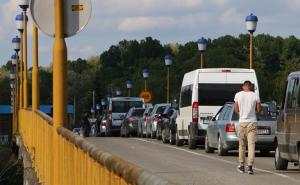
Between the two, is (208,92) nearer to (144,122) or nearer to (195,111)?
(195,111)

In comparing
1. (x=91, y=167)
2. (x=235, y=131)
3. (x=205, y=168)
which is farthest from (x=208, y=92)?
(x=91, y=167)

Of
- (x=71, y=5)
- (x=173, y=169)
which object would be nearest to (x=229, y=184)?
(x=173, y=169)

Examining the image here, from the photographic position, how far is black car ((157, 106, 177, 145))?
33.2 meters

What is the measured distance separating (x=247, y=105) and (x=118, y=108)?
36.9 metres

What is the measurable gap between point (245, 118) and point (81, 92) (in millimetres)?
150819

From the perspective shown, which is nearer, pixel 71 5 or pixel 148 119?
pixel 71 5

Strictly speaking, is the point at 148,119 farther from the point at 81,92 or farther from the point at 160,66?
the point at 81,92

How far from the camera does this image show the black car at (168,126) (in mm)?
33219

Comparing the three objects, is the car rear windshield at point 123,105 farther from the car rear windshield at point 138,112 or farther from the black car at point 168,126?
the black car at point 168,126

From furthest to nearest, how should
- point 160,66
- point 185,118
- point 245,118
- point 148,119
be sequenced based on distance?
point 160,66
point 148,119
point 185,118
point 245,118

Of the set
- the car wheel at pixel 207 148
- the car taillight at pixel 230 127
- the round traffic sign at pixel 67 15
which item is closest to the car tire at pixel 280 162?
the car taillight at pixel 230 127

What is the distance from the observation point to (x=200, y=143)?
1185 inches

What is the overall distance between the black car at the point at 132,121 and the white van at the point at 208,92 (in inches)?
697

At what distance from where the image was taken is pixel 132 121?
1864 inches
